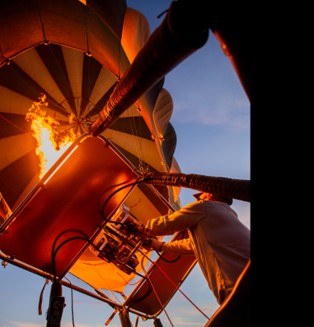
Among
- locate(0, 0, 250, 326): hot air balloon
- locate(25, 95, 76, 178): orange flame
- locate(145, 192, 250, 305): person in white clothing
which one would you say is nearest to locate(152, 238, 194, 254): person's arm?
locate(145, 192, 250, 305): person in white clothing

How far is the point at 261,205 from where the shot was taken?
790 millimetres

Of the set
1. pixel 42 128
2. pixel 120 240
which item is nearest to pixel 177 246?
pixel 120 240

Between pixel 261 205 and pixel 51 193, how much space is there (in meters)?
1.58

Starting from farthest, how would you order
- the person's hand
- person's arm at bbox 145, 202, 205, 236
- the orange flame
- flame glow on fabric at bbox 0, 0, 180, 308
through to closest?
the orange flame < flame glow on fabric at bbox 0, 0, 180, 308 < the person's hand < person's arm at bbox 145, 202, 205, 236

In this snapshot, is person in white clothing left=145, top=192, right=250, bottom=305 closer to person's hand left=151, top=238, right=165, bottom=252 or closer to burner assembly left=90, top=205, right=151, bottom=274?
person's hand left=151, top=238, right=165, bottom=252

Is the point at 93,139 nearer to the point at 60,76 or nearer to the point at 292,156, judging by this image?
the point at 292,156

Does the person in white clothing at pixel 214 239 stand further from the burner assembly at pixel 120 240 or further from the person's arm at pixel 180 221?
the burner assembly at pixel 120 240

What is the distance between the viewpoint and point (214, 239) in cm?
198

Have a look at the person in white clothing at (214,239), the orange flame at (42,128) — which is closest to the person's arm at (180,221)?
the person in white clothing at (214,239)

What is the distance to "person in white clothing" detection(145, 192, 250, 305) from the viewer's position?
70.7 inches

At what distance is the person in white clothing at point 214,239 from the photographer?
180cm

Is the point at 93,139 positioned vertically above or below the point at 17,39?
below

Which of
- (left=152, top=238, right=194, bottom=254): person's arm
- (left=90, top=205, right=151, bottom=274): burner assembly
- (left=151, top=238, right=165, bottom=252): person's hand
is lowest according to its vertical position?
(left=90, top=205, right=151, bottom=274): burner assembly

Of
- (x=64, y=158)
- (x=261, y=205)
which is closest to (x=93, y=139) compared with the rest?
(x=64, y=158)
